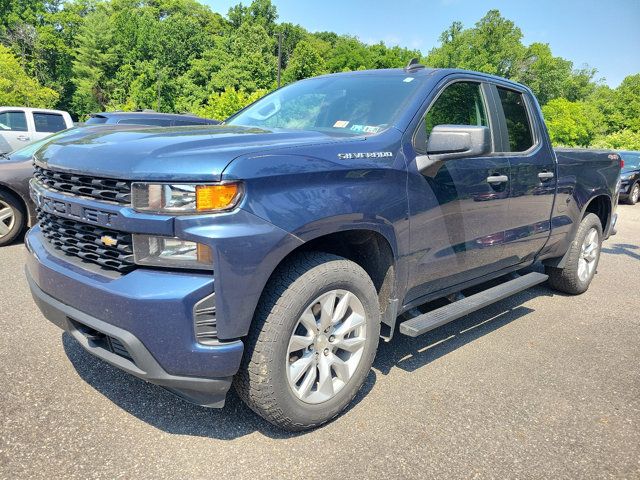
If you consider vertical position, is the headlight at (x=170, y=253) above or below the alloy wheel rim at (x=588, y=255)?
above

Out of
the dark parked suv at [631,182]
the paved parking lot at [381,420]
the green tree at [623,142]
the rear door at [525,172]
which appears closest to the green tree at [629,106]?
the green tree at [623,142]

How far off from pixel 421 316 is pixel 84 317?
1.92 m

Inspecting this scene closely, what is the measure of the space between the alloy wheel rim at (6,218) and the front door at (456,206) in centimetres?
539

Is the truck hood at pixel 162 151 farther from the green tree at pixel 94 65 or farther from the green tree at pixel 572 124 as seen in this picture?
the green tree at pixel 94 65

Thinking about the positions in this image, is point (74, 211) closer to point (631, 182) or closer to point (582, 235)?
point (582, 235)

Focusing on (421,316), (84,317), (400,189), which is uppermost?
(400,189)

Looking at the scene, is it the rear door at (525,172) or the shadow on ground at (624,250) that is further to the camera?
the shadow on ground at (624,250)

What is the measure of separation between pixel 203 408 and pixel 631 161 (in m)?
17.1

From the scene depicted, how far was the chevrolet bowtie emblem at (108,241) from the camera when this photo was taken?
6.96 feet

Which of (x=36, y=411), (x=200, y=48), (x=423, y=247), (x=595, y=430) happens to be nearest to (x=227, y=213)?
(x=423, y=247)

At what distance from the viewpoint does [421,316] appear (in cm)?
308

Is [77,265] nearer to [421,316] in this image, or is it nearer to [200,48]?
[421,316]

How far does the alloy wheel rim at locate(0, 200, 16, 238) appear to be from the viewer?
604 cm

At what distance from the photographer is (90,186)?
2.24 metres
